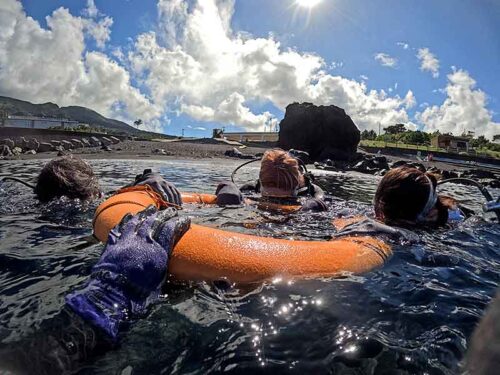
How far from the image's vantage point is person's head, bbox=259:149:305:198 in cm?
470

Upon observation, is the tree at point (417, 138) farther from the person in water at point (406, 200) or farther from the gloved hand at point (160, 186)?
the gloved hand at point (160, 186)

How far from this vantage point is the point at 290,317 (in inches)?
83.7

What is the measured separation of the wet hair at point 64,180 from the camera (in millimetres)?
4352

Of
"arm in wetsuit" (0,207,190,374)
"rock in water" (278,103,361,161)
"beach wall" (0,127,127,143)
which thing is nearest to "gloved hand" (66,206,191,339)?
"arm in wetsuit" (0,207,190,374)

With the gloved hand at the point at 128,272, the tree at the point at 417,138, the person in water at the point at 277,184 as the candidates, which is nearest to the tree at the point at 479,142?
the tree at the point at 417,138

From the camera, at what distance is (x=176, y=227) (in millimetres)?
2270

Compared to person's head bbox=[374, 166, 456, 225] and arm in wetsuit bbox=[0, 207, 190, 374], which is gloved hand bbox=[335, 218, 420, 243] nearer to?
person's head bbox=[374, 166, 456, 225]

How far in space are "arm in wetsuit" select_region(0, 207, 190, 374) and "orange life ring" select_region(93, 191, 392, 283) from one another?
12 cm

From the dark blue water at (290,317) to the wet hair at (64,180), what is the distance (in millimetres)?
1181

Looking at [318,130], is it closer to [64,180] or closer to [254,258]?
[64,180]

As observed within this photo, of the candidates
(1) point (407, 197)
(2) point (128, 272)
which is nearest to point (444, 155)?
(1) point (407, 197)

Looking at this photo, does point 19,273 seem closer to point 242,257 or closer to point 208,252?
point 208,252

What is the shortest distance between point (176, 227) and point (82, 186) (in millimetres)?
2736

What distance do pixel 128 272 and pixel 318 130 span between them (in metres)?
39.1
